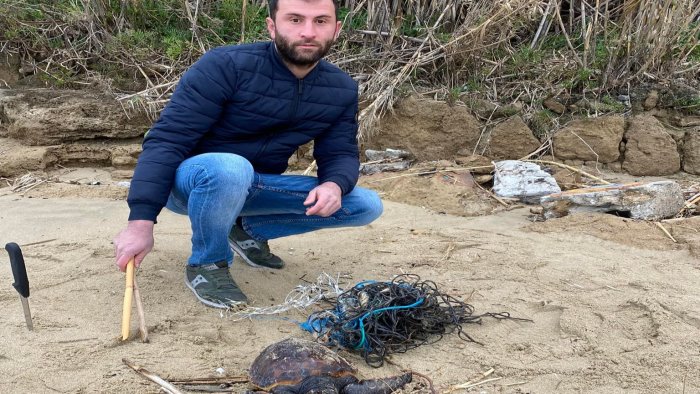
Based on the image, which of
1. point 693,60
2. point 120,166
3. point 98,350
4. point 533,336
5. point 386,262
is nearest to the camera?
point 98,350

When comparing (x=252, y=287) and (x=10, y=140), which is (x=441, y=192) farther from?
(x=10, y=140)

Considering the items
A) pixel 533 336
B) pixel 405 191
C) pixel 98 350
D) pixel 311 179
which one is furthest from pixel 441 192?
pixel 98 350

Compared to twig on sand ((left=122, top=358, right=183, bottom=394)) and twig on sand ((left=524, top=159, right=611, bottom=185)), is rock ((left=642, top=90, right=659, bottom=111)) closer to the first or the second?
twig on sand ((left=524, top=159, right=611, bottom=185))

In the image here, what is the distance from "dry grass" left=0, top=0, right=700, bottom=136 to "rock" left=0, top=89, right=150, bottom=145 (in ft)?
0.70

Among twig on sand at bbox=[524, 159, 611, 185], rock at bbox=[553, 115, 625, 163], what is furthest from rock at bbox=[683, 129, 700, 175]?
twig on sand at bbox=[524, 159, 611, 185]

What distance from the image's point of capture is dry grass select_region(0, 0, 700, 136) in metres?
6.08

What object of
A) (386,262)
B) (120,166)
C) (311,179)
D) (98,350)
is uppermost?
(311,179)

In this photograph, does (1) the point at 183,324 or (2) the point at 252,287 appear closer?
(1) the point at 183,324

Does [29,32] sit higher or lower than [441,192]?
higher

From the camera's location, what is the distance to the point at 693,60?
638 centimetres

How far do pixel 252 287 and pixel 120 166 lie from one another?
2.97 metres

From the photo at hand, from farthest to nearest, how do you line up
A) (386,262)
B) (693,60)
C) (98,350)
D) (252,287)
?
(693,60) < (386,262) < (252,287) < (98,350)

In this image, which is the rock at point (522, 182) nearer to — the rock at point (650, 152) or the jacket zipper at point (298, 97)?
the rock at point (650, 152)

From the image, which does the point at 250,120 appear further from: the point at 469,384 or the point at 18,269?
the point at 469,384
